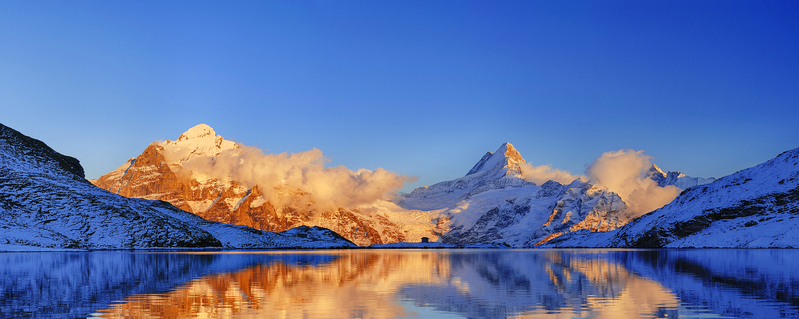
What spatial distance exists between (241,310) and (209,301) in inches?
268

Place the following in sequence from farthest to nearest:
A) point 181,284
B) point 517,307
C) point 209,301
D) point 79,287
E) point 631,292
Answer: point 181,284, point 79,287, point 631,292, point 209,301, point 517,307

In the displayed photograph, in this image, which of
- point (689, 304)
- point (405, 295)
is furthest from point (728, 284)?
point (405, 295)

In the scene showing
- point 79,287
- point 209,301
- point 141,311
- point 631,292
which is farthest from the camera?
point 79,287

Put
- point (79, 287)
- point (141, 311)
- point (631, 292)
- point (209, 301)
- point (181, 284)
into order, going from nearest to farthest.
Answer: point (141, 311)
point (209, 301)
point (631, 292)
point (79, 287)
point (181, 284)

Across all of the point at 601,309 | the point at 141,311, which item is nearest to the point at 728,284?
the point at 601,309

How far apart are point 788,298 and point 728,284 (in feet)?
51.2

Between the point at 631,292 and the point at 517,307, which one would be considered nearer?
the point at 517,307

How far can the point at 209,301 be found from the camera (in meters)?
53.2

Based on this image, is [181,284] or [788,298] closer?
[788,298]

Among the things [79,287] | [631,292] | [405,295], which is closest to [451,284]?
[405,295]

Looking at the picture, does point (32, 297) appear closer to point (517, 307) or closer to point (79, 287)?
point (79, 287)

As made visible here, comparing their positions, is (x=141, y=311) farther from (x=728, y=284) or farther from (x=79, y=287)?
(x=728, y=284)

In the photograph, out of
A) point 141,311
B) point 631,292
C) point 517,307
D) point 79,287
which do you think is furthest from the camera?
point 79,287

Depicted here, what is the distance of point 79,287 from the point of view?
64.8 m
